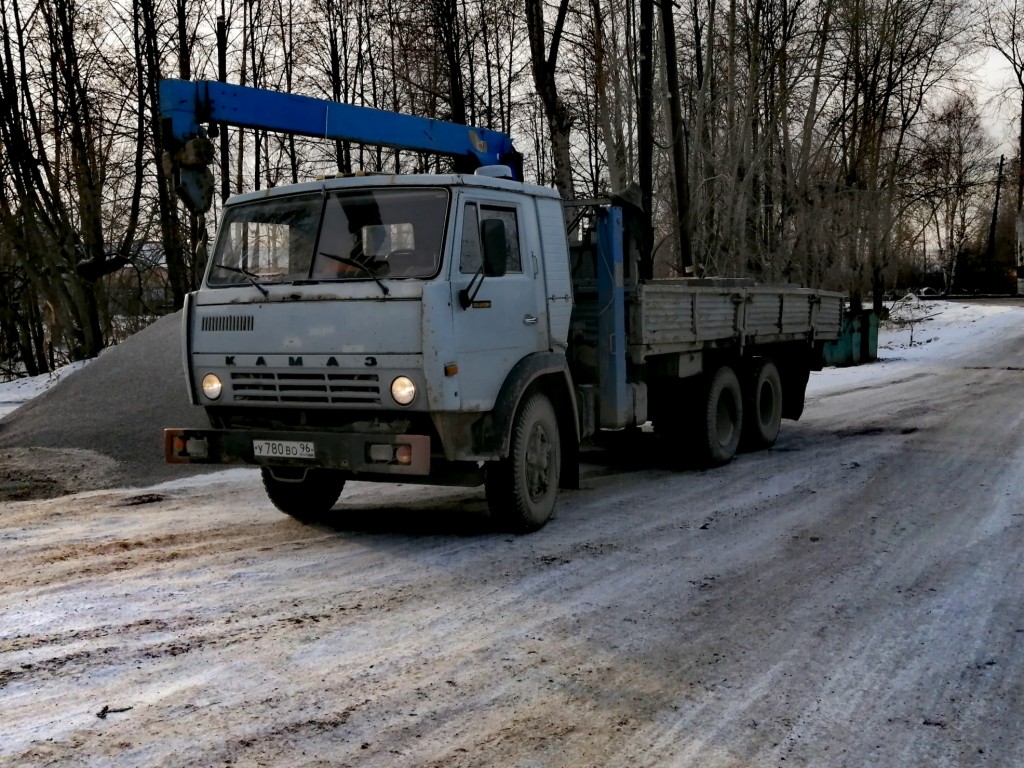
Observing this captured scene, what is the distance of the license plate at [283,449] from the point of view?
6.25m

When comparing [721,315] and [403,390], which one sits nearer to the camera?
[403,390]

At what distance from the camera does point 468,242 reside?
6.34m

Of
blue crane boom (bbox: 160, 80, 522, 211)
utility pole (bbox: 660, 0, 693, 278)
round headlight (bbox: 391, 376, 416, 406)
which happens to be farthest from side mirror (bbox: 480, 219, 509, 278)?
utility pole (bbox: 660, 0, 693, 278)

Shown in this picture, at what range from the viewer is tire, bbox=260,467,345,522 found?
24.3ft

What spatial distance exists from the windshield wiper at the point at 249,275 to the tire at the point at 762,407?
6.09m

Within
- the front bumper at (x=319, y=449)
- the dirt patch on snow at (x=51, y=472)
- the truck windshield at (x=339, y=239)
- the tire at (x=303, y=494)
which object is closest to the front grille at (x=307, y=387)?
the front bumper at (x=319, y=449)

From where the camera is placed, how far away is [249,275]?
6578mm

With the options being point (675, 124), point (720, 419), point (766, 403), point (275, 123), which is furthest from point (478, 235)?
point (675, 124)

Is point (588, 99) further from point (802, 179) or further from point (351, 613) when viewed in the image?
point (351, 613)

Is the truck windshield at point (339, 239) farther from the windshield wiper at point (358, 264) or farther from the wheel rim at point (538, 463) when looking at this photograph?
the wheel rim at point (538, 463)

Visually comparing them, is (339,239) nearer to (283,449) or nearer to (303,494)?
(283,449)

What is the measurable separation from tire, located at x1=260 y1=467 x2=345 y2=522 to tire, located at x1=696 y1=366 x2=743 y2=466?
381cm

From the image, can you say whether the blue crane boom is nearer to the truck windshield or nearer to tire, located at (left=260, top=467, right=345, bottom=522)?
the truck windshield

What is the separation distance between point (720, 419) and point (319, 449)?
5.26 meters
